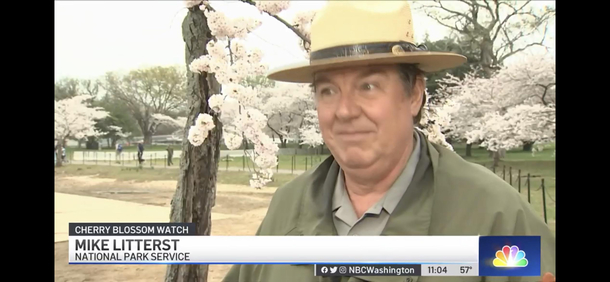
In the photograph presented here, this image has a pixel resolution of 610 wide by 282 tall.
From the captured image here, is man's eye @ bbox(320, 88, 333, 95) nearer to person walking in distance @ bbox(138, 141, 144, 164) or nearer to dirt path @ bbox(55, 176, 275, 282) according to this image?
dirt path @ bbox(55, 176, 275, 282)

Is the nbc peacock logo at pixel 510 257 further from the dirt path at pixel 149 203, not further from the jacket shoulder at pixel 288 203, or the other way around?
the dirt path at pixel 149 203

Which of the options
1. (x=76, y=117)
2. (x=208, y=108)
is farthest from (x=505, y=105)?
(x=76, y=117)

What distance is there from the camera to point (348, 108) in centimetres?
141

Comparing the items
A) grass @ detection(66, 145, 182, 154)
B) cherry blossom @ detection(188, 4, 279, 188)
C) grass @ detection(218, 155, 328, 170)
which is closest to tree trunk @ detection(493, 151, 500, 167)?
grass @ detection(218, 155, 328, 170)

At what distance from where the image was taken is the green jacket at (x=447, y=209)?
4.45 ft

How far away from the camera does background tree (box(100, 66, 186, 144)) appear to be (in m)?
1.91

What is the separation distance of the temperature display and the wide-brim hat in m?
0.61

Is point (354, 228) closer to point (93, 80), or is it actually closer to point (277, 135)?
point (277, 135)

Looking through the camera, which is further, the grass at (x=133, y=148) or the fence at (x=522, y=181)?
the grass at (x=133, y=148)

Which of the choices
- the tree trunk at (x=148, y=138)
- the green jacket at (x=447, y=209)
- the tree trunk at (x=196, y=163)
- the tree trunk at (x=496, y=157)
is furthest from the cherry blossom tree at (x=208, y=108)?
the tree trunk at (x=496, y=157)

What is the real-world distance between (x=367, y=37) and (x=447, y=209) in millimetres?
533

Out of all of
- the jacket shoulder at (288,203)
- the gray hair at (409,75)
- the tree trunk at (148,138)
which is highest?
the gray hair at (409,75)

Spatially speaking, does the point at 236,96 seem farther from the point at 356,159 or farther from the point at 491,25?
the point at 491,25

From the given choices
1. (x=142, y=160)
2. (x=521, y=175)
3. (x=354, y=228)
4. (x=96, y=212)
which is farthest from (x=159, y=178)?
(x=521, y=175)
